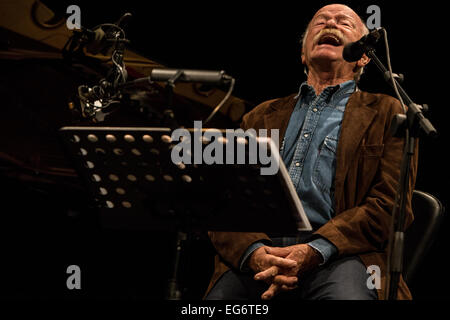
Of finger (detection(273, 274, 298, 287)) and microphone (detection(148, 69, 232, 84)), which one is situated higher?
microphone (detection(148, 69, 232, 84))

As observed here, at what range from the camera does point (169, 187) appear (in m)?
1.42

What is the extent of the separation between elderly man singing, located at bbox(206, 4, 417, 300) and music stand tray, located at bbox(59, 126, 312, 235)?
325mm

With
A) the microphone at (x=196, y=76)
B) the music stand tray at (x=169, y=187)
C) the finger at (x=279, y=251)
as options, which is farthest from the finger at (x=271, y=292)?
the microphone at (x=196, y=76)

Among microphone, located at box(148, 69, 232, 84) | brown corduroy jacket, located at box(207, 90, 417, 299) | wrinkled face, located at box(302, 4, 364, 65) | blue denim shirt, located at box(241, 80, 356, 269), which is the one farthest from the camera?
wrinkled face, located at box(302, 4, 364, 65)

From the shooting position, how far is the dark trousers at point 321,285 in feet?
5.52

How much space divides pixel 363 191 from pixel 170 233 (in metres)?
1.42

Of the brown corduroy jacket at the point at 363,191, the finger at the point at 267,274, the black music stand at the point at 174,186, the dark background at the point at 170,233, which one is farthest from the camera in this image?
the dark background at the point at 170,233

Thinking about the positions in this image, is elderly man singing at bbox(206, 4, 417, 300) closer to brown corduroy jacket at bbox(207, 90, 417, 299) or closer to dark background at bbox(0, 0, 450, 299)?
brown corduroy jacket at bbox(207, 90, 417, 299)

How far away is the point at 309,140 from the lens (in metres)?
2.06

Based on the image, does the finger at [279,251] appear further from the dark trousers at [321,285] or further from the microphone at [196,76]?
the microphone at [196,76]

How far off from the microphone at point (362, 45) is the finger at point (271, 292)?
2.65ft

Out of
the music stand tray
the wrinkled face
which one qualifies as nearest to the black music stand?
the music stand tray

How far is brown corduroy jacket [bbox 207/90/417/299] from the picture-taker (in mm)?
1789
